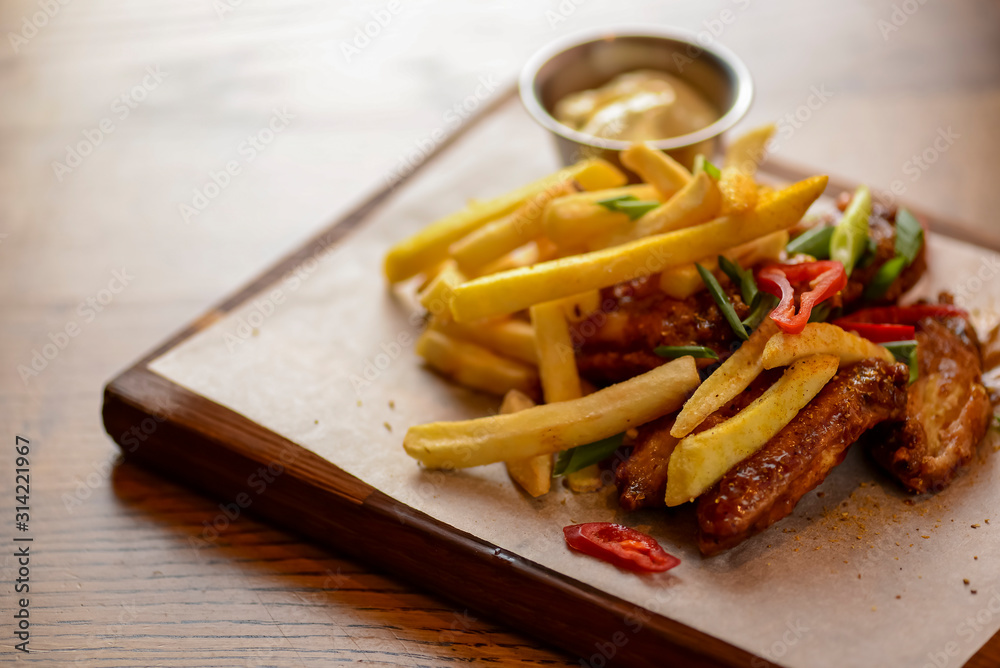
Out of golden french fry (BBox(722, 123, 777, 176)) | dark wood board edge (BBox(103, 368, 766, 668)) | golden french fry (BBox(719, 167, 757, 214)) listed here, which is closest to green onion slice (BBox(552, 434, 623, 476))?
dark wood board edge (BBox(103, 368, 766, 668))

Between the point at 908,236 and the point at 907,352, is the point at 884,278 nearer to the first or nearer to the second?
the point at 908,236

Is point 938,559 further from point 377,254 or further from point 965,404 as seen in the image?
point 377,254

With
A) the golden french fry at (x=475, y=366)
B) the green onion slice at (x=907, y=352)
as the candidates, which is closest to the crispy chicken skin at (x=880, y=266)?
the green onion slice at (x=907, y=352)

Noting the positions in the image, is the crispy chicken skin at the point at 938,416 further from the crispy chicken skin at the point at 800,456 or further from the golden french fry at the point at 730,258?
the golden french fry at the point at 730,258
